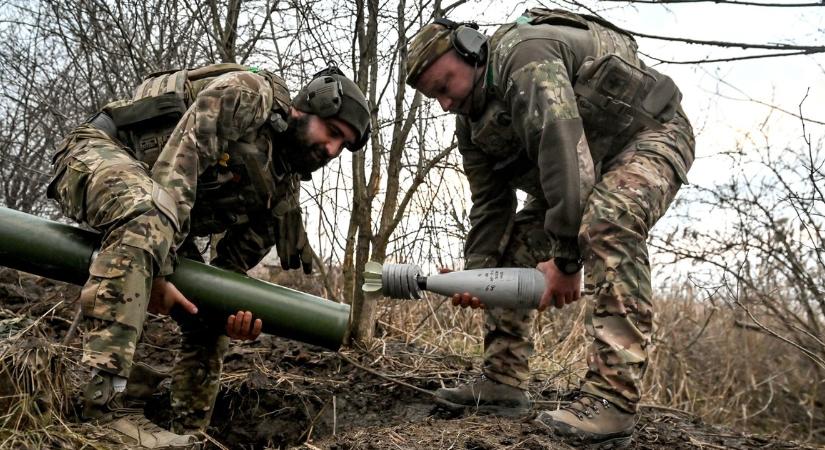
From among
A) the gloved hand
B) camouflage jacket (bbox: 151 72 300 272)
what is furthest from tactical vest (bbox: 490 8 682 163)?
the gloved hand

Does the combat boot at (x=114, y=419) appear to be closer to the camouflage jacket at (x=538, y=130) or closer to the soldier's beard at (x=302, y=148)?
the soldier's beard at (x=302, y=148)

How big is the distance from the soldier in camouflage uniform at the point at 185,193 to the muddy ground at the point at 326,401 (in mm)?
220

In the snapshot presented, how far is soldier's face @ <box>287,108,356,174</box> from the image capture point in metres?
3.46

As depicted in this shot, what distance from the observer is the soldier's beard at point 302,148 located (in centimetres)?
346

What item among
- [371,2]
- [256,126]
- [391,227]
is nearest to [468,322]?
[391,227]

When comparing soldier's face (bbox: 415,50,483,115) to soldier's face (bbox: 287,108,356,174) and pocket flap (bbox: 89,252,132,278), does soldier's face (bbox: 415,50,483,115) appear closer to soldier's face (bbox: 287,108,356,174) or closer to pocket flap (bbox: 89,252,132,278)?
soldier's face (bbox: 287,108,356,174)

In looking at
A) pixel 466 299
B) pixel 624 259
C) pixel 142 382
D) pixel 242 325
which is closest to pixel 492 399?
pixel 466 299

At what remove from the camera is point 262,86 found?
332cm

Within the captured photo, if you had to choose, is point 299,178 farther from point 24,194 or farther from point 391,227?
point 24,194

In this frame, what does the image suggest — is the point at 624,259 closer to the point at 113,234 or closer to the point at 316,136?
the point at 316,136

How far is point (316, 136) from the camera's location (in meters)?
3.47

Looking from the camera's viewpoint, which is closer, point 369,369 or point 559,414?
point 559,414

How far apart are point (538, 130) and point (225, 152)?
1.33 meters

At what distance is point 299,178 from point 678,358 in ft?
17.2
